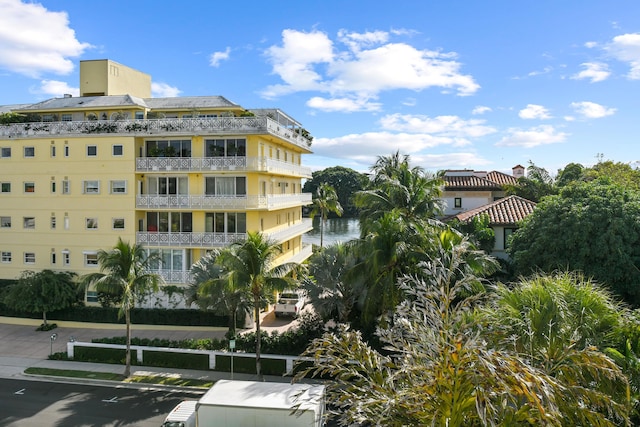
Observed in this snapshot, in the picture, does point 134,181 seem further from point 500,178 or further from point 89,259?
point 500,178

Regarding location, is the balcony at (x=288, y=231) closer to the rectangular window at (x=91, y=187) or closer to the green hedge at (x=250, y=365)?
the green hedge at (x=250, y=365)

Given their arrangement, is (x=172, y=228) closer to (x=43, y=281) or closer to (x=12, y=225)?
(x=43, y=281)

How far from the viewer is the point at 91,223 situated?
33.8 meters

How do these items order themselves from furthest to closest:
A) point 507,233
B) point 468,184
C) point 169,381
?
point 468,184 → point 507,233 → point 169,381

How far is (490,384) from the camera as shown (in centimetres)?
711

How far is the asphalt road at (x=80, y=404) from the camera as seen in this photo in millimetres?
18969

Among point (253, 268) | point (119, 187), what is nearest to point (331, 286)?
A: point (253, 268)

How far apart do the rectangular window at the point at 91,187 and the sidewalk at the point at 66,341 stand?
8724 mm

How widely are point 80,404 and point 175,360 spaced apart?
489 cm

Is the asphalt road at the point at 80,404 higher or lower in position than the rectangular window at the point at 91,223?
lower

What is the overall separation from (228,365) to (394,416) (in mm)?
17492

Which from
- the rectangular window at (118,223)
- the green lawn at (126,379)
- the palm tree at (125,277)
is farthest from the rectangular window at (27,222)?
the palm tree at (125,277)

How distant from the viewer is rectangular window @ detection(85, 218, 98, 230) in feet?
→ 111

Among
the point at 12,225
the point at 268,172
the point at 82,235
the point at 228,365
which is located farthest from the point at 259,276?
the point at 12,225
